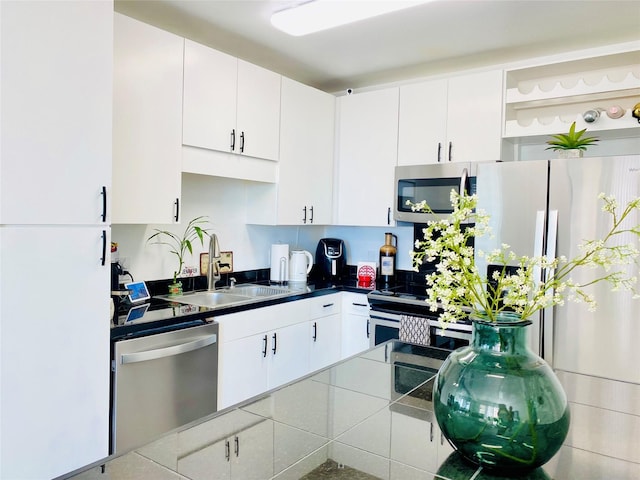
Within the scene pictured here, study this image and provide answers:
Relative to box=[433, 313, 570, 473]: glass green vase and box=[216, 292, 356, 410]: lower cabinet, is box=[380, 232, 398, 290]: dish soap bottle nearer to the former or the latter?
box=[216, 292, 356, 410]: lower cabinet

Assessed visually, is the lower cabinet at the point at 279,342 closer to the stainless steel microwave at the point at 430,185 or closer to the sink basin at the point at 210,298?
the sink basin at the point at 210,298

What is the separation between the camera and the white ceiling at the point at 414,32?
2461 millimetres

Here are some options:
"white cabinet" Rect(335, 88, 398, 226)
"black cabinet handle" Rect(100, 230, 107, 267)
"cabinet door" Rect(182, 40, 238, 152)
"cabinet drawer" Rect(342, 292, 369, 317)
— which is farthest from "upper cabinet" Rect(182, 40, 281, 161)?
"cabinet drawer" Rect(342, 292, 369, 317)

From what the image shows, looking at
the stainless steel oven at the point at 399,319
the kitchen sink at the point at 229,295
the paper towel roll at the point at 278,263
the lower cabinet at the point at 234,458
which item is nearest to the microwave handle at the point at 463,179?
the stainless steel oven at the point at 399,319

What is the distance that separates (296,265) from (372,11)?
1.89 metres

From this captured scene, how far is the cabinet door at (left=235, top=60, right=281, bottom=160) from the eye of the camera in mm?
2939

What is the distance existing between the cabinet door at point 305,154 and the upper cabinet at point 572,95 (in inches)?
51.7

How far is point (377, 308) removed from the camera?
3.23 m

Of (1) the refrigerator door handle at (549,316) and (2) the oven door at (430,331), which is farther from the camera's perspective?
(2) the oven door at (430,331)

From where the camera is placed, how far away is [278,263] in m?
3.59

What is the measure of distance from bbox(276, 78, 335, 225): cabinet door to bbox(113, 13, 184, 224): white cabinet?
0.89 meters

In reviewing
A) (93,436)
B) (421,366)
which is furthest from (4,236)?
(421,366)

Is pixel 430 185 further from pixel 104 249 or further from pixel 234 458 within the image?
pixel 234 458

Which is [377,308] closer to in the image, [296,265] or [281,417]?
[296,265]
